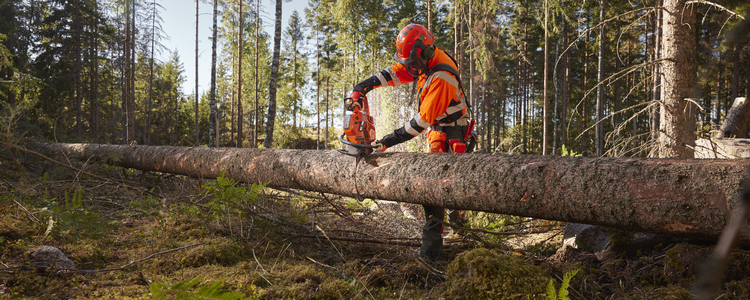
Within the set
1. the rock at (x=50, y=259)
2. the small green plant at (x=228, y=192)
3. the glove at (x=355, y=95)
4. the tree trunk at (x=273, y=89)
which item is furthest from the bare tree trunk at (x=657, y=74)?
the tree trunk at (x=273, y=89)

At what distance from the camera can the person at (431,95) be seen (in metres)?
3.69

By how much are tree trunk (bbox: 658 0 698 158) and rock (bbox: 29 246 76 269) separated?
620 centimetres

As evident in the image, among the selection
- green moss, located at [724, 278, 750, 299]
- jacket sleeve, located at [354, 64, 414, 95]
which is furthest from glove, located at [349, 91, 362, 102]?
green moss, located at [724, 278, 750, 299]

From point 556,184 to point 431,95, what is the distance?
5.12 ft

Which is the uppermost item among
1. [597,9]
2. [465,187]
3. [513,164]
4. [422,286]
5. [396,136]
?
[597,9]

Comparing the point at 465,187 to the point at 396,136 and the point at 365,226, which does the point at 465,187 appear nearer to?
the point at 396,136

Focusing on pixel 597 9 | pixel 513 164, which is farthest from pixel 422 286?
pixel 597 9

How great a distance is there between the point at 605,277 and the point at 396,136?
7.39 feet

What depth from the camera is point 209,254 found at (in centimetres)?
286

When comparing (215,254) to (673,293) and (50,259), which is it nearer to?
(50,259)

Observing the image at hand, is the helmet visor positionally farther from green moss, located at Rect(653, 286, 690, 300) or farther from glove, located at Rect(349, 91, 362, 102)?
green moss, located at Rect(653, 286, 690, 300)

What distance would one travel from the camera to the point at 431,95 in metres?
3.70

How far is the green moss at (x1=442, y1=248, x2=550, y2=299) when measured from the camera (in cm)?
222

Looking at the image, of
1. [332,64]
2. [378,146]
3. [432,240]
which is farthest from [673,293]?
[332,64]
